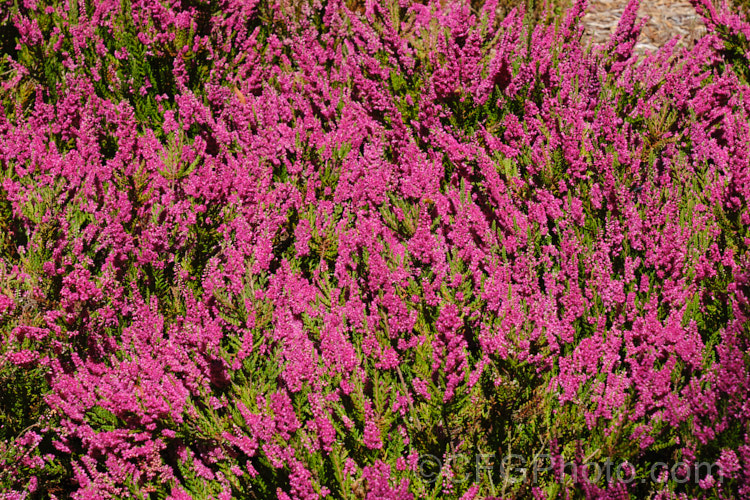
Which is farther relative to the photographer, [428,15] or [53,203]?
[428,15]

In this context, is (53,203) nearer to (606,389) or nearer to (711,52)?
(606,389)

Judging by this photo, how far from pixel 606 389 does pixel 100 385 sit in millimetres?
1701

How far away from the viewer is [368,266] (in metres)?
2.29

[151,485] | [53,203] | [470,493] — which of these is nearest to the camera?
[470,493]

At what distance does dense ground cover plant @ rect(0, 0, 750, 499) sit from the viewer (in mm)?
1849

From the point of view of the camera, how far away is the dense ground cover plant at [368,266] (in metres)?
1.85

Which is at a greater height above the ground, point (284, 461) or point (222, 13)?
point (222, 13)

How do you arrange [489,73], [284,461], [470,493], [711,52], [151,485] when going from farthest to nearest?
[711,52]
[489,73]
[151,485]
[284,461]
[470,493]

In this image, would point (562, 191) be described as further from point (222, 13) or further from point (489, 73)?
point (222, 13)

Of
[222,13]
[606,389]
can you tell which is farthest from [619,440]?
[222,13]

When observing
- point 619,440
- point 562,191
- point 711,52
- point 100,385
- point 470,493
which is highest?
point 711,52

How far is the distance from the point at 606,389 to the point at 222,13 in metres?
3.35

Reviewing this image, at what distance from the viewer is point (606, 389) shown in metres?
1.83

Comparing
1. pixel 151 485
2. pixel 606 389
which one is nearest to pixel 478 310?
pixel 606 389
